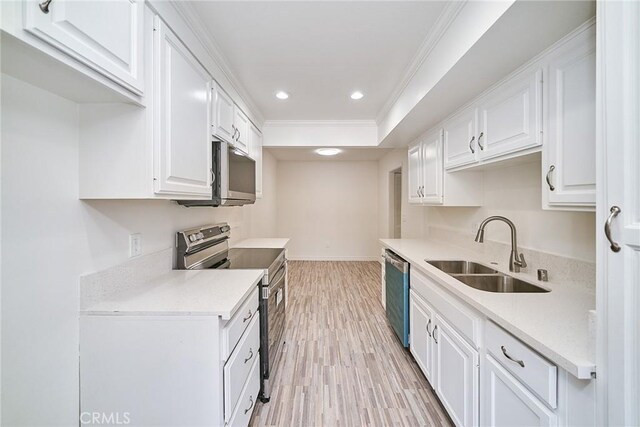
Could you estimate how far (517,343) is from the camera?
106 cm

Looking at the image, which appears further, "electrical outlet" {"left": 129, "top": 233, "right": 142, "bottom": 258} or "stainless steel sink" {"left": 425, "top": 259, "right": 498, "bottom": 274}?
"stainless steel sink" {"left": 425, "top": 259, "right": 498, "bottom": 274}

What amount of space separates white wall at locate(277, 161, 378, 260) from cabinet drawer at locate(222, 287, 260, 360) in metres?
4.78

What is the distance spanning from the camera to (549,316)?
3.68ft

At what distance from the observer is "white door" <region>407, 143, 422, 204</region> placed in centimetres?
300

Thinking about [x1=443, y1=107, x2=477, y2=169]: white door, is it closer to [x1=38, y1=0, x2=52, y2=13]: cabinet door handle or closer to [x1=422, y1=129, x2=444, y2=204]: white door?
[x1=422, y1=129, x2=444, y2=204]: white door

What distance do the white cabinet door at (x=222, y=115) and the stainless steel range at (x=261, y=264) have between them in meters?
0.75

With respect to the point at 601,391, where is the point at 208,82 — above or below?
above

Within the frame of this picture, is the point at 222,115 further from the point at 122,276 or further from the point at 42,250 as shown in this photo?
the point at 42,250

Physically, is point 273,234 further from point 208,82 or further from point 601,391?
point 601,391

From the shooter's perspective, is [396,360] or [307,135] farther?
[307,135]

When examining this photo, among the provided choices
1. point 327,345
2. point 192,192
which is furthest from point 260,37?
point 327,345

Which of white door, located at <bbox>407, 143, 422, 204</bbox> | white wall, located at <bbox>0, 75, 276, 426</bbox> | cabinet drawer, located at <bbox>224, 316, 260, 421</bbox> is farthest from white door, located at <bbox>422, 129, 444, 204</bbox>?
white wall, located at <bbox>0, 75, 276, 426</bbox>

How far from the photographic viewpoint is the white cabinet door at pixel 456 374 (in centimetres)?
134

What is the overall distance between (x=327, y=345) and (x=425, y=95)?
2.33m
